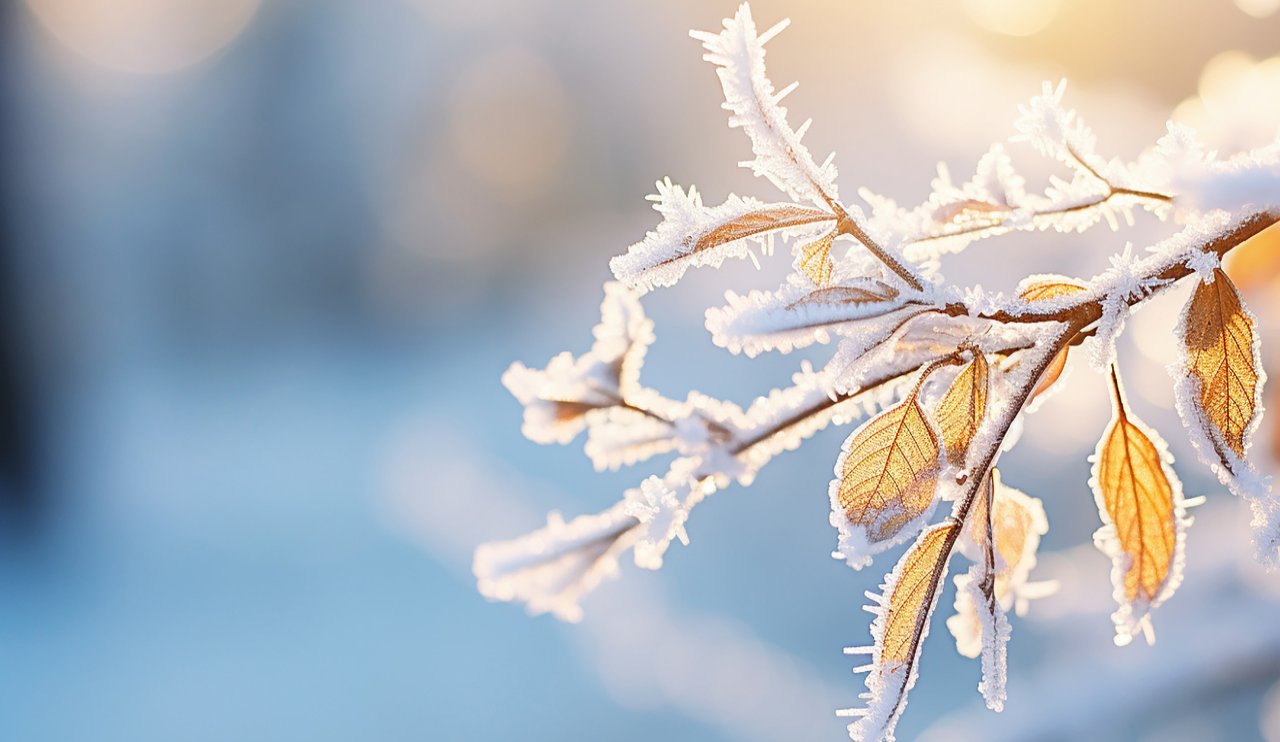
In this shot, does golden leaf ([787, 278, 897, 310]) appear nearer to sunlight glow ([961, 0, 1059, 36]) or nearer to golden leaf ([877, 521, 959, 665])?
golden leaf ([877, 521, 959, 665])

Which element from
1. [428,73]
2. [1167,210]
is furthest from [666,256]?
[428,73]

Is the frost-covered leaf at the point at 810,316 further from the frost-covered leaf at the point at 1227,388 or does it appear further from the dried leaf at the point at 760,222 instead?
the frost-covered leaf at the point at 1227,388

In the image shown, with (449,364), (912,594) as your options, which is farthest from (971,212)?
(449,364)

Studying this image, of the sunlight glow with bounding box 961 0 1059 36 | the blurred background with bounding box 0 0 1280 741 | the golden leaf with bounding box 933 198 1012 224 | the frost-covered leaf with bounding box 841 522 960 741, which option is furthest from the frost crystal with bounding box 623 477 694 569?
the sunlight glow with bounding box 961 0 1059 36

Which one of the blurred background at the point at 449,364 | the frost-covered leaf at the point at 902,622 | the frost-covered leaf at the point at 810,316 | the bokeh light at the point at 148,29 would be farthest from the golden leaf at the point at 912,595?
the bokeh light at the point at 148,29

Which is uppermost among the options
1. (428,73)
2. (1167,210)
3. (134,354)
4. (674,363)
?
(428,73)

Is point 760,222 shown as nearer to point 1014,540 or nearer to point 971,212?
point 971,212

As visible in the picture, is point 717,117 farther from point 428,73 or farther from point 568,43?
point 428,73
